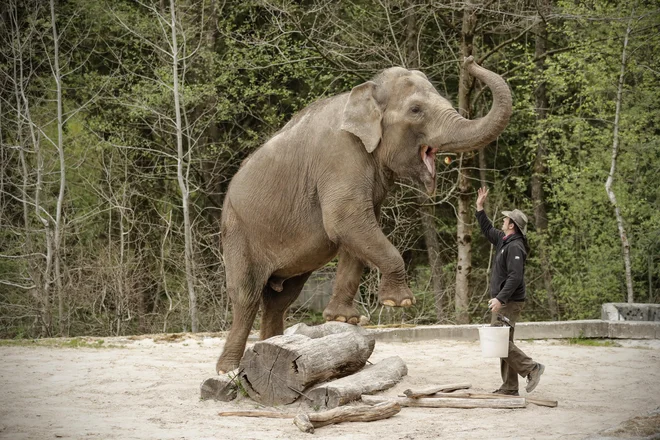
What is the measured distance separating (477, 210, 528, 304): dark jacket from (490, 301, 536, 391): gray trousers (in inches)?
3.5

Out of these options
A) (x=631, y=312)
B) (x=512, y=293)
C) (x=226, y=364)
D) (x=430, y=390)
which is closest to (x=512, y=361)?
(x=512, y=293)

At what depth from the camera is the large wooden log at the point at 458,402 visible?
25.5ft

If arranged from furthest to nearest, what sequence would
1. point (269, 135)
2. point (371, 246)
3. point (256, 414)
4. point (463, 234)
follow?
point (269, 135) → point (463, 234) → point (371, 246) → point (256, 414)

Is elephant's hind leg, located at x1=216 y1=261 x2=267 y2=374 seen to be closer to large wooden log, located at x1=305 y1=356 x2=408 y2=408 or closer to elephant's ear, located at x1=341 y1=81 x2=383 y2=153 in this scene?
large wooden log, located at x1=305 y1=356 x2=408 y2=408

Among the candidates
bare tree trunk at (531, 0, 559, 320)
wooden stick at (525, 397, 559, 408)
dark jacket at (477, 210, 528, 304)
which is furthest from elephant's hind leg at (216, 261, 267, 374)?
bare tree trunk at (531, 0, 559, 320)

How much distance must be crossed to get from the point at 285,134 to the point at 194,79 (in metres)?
10.5

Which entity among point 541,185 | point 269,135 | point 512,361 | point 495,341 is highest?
point 269,135

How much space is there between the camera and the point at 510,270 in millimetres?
8172

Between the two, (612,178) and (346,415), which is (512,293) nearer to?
(346,415)

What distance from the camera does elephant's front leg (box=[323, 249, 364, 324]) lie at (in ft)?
29.3

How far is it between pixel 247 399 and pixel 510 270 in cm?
257

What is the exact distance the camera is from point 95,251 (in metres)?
17.7

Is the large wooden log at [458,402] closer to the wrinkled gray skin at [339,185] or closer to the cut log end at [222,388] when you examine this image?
the wrinkled gray skin at [339,185]

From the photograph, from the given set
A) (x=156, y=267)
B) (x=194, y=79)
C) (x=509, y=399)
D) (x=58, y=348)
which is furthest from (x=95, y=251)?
(x=509, y=399)
